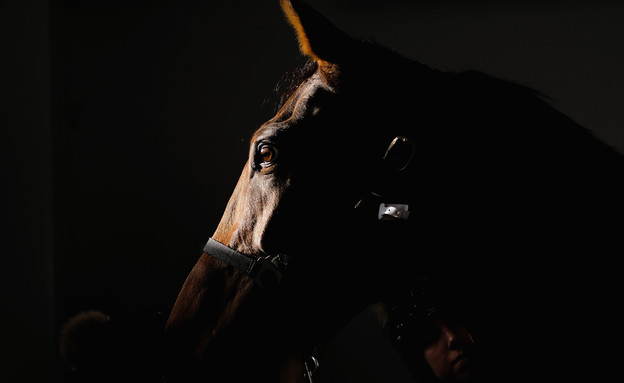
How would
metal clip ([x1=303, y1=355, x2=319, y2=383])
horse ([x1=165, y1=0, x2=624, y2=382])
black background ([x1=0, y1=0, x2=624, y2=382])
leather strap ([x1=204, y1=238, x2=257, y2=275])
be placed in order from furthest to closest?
1. black background ([x1=0, y1=0, x2=624, y2=382])
2. metal clip ([x1=303, y1=355, x2=319, y2=383])
3. leather strap ([x1=204, y1=238, x2=257, y2=275])
4. horse ([x1=165, y1=0, x2=624, y2=382])

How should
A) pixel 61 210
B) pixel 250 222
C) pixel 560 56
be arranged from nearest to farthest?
pixel 250 222
pixel 560 56
pixel 61 210

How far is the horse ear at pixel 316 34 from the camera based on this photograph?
0.58 meters

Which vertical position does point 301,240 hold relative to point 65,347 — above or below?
above

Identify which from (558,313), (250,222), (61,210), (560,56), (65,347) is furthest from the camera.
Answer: (61,210)

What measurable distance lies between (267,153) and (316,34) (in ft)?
0.62

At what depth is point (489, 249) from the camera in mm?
584

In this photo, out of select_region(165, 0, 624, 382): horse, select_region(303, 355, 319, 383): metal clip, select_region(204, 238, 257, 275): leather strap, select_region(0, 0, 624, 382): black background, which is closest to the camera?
select_region(165, 0, 624, 382): horse

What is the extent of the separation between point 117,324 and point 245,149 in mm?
930

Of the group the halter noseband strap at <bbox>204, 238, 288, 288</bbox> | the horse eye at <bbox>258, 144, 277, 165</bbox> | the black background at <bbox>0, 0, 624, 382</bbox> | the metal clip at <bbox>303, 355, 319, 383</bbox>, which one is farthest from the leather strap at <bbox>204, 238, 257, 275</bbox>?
the black background at <bbox>0, 0, 624, 382</bbox>

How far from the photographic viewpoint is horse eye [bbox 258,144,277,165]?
0.63 m

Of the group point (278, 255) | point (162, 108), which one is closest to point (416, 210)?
point (278, 255)

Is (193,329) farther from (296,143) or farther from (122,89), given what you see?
(122,89)

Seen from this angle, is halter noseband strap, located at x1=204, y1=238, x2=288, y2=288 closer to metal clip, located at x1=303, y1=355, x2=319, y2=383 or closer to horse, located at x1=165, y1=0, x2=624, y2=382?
horse, located at x1=165, y1=0, x2=624, y2=382

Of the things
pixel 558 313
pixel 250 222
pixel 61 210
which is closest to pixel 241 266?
pixel 250 222
